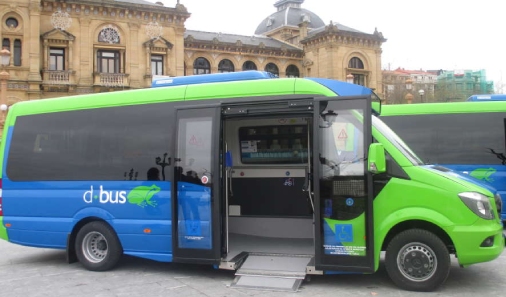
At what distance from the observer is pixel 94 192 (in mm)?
8422

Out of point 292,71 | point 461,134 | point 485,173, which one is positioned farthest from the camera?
point 292,71

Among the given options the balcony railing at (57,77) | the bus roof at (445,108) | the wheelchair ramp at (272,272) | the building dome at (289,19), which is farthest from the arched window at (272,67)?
the wheelchair ramp at (272,272)

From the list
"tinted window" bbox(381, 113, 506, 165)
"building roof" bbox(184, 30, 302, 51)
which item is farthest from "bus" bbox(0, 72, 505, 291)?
"building roof" bbox(184, 30, 302, 51)

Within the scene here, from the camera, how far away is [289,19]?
235 ft

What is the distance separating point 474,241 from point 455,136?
645 cm

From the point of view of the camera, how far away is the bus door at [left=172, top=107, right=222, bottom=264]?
24.6ft

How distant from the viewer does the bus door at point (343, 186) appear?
22.2 ft

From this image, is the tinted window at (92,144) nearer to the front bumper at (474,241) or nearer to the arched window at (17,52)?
the front bumper at (474,241)

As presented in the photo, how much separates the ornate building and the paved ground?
33537mm

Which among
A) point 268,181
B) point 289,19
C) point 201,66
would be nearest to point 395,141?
point 268,181

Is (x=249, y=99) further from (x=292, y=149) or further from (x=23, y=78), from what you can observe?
(x=23, y=78)

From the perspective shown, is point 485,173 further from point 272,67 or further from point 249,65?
point 272,67

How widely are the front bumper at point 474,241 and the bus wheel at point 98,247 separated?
5.20 metres

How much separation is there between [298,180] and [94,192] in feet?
11.5
